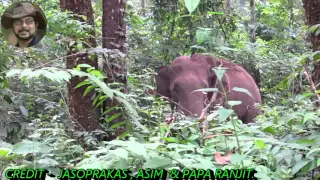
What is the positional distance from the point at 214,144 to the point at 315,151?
0.41 m

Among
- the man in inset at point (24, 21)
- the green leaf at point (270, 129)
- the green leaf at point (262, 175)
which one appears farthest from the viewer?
the man in inset at point (24, 21)

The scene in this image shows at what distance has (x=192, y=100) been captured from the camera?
15.1 feet

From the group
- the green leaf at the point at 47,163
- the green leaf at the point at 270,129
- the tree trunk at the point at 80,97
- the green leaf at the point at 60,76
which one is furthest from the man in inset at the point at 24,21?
the green leaf at the point at 270,129

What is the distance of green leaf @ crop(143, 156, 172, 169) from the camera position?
1284mm

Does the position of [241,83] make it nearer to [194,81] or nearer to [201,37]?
[194,81]

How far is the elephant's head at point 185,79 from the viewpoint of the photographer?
4.68 metres

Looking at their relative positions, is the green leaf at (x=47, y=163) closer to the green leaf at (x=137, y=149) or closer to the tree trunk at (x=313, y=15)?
the green leaf at (x=137, y=149)

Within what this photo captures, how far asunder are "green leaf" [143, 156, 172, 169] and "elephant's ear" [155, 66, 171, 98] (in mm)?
3476

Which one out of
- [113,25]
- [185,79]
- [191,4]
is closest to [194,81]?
[185,79]

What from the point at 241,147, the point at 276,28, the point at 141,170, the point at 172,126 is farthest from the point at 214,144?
the point at 276,28

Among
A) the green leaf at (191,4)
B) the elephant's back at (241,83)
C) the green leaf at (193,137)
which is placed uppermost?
the green leaf at (191,4)

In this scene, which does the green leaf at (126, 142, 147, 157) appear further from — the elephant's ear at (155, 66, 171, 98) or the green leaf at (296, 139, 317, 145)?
the elephant's ear at (155, 66, 171, 98)

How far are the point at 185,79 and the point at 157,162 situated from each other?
351cm

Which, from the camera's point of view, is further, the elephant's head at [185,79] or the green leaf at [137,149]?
the elephant's head at [185,79]
